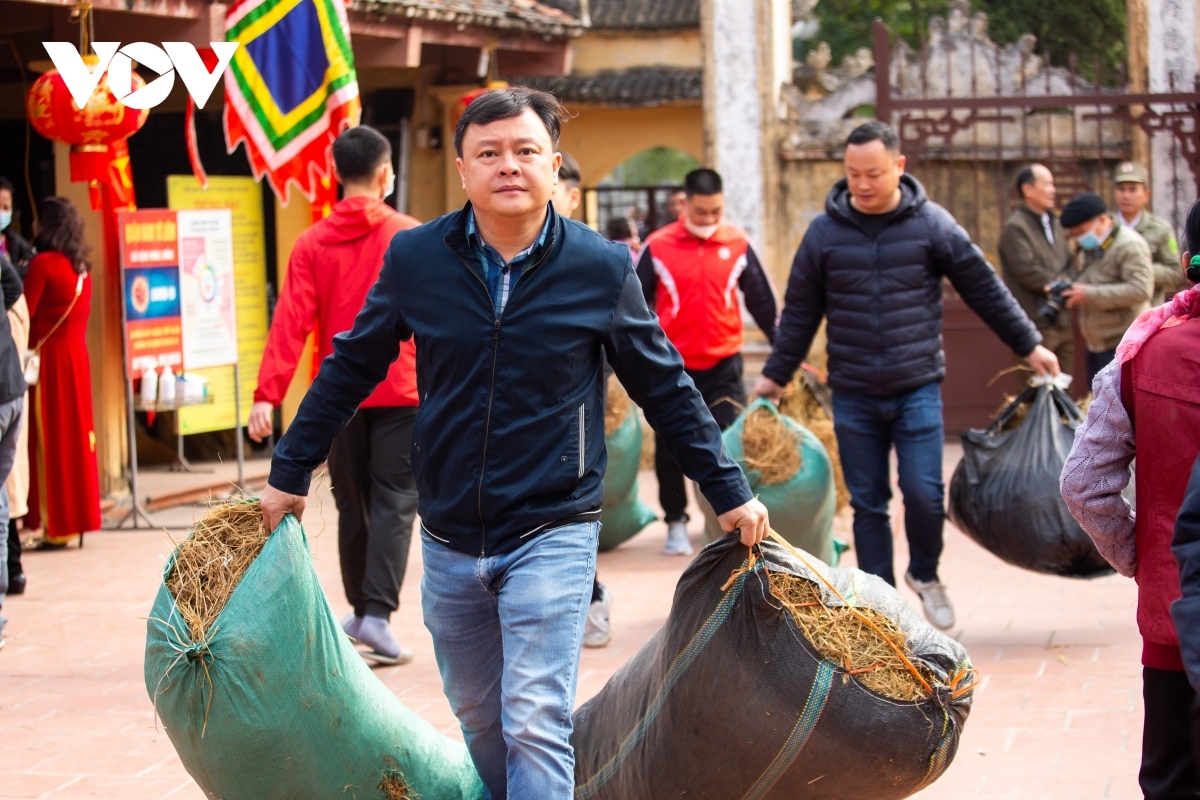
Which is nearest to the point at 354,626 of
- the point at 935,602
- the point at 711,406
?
the point at 935,602

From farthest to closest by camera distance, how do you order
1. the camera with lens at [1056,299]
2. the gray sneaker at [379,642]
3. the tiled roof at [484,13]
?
1. the tiled roof at [484,13]
2. the camera with lens at [1056,299]
3. the gray sneaker at [379,642]

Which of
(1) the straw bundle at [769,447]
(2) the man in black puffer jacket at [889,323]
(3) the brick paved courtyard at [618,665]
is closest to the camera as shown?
(3) the brick paved courtyard at [618,665]

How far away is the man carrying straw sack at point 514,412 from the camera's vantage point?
3377 mm

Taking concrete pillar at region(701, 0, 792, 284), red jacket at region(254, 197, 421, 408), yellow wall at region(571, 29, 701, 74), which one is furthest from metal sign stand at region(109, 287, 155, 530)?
yellow wall at region(571, 29, 701, 74)

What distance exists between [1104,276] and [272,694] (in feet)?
23.3

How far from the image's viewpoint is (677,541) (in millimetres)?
8453

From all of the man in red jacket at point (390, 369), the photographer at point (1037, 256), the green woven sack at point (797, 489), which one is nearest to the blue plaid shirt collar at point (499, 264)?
the man in red jacket at point (390, 369)

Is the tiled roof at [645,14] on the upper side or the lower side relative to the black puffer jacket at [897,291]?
upper

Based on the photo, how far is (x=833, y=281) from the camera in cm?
614

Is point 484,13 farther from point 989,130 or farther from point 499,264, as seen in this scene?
point 499,264

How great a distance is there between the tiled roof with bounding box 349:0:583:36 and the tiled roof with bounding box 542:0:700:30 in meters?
5.36

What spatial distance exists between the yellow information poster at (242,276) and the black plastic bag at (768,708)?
7606 millimetres

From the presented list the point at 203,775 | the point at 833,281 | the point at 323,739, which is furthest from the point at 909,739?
the point at 833,281

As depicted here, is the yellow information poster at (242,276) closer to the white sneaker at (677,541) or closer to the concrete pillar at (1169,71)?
the white sneaker at (677,541)
